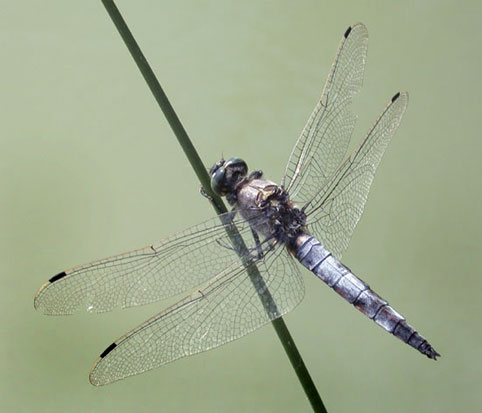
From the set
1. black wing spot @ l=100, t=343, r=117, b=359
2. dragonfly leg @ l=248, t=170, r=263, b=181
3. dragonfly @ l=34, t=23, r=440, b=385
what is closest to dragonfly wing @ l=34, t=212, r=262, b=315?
dragonfly @ l=34, t=23, r=440, b=385

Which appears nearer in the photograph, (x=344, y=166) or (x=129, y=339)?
(x=129, y=339)

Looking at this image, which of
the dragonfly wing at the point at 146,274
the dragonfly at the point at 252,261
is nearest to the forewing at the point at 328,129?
the dragonfly at the point at 252,261

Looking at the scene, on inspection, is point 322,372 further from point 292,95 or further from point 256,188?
point 292,95

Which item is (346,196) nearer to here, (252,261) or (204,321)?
(252,261)

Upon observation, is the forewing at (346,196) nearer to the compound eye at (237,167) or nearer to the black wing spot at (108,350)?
the compound eye at (237,167)

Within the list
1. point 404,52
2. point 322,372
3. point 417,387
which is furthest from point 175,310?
point 404,52

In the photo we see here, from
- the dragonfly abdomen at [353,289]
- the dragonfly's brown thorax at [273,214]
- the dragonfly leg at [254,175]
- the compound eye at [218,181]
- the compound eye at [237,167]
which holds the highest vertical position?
the compound eye at [237,167]
